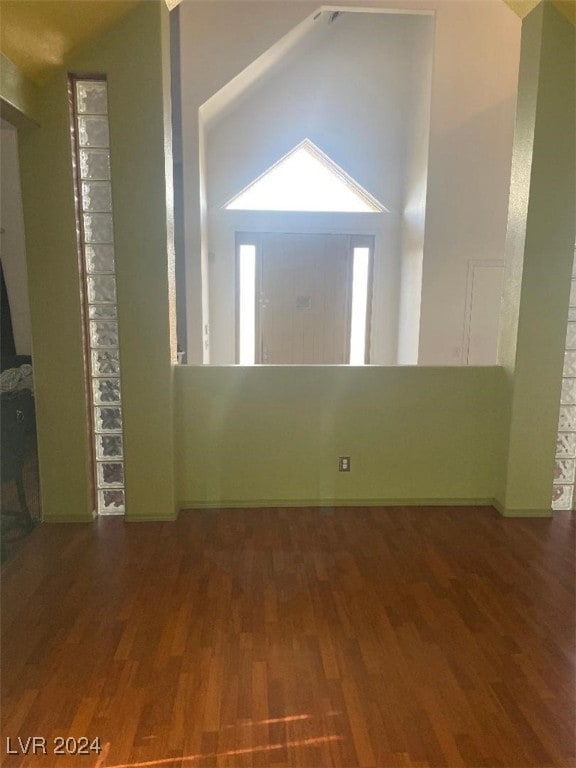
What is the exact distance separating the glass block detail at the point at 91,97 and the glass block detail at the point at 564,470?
12.1 ft

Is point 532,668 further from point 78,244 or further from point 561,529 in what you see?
point 78,244

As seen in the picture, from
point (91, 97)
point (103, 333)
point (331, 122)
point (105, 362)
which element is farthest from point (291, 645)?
point (331, 122)

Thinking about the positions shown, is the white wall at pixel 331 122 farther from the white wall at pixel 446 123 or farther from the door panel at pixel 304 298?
the white wall at pixel 446 123

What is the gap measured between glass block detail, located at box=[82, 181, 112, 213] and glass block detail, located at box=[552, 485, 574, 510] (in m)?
3.47

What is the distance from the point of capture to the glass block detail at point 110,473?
3.27 m

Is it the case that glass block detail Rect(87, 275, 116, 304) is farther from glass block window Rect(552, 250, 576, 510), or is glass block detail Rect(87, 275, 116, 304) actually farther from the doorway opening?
glass block window Rect(552, 250, 576, 510)

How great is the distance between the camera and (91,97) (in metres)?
2.97

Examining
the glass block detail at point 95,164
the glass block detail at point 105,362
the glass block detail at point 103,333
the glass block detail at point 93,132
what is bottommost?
the glass block detail at point 105,362

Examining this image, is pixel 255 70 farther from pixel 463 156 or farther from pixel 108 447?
pixel 108 447

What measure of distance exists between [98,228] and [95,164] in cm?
37

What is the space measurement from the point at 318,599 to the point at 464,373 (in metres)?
1.81

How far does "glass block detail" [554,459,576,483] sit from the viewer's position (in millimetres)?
3416

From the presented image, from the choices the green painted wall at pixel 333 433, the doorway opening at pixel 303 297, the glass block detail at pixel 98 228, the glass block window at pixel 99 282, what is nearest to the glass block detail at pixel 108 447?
the glass block window at pixel 99 282

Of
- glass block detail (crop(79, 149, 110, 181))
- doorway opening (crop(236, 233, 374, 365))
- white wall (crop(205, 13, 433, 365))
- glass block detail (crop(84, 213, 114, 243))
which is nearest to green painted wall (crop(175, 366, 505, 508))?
glass block detail (crop(84, 213, 114, 243))
